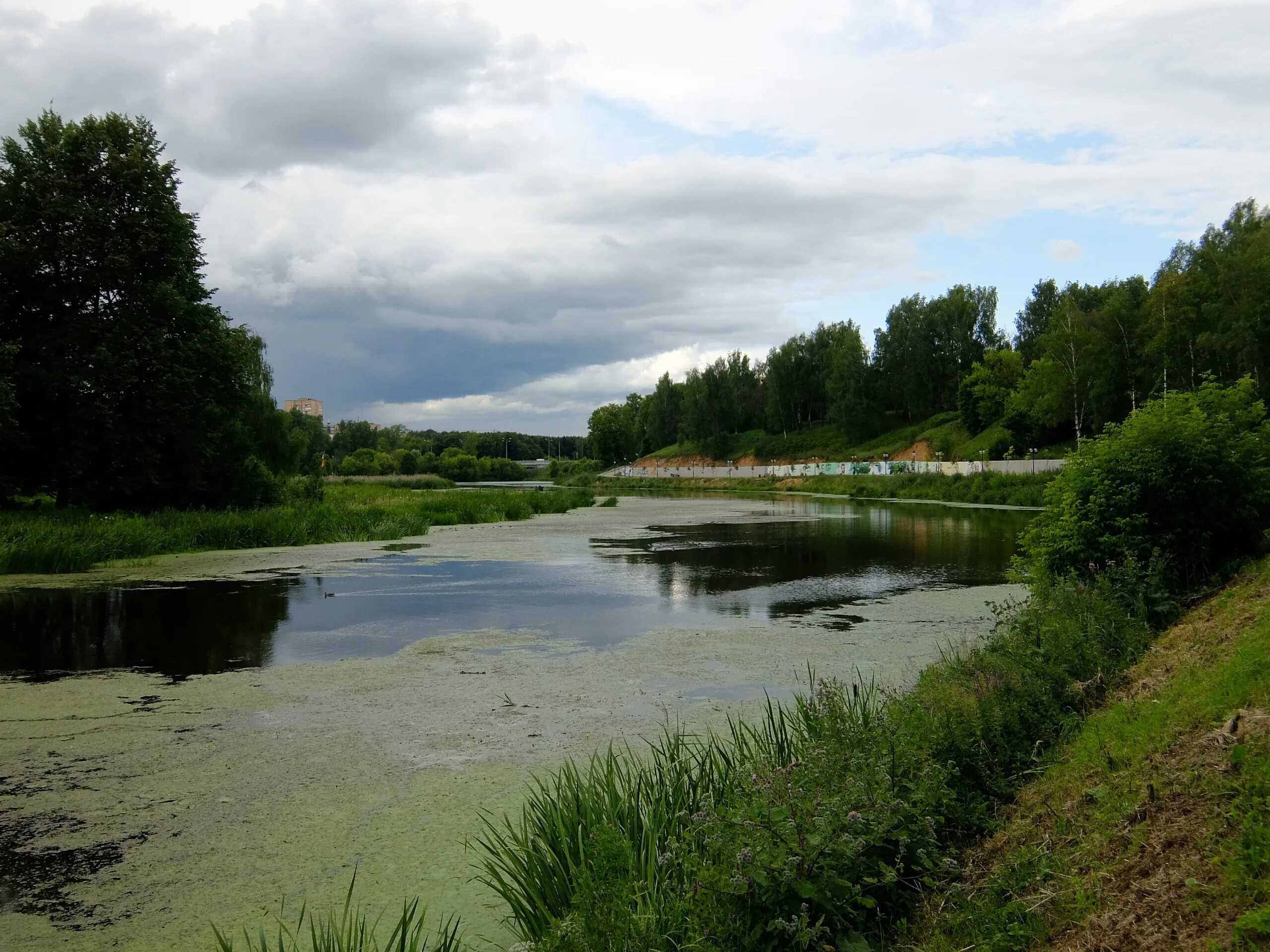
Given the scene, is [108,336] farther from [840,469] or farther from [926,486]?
[840,469]

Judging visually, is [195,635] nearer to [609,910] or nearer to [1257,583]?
[609,910]

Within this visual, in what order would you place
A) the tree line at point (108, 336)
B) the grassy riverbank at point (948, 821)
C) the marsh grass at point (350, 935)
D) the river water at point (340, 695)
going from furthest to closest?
the tree line at point (108, 336) → the river water at point (340, 695) → the marsh grass at point (350, 935) → the grassy riverbank at point (948, 821)

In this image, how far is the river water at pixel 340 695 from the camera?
183 inches

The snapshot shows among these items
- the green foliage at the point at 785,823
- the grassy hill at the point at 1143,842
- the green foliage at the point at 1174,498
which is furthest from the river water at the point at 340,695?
the grassy hill at the point at 1143,842

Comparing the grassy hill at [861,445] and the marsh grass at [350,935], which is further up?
the grassy hill at [861,445]

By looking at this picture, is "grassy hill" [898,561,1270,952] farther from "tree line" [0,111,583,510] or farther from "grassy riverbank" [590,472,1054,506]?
"grassy riverbank" [590,472,1054,506]

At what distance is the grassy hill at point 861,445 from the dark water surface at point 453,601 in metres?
40.0

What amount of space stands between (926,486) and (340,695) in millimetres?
49171

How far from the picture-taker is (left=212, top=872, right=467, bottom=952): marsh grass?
A: 340cm

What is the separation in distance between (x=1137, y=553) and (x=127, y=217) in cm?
2609

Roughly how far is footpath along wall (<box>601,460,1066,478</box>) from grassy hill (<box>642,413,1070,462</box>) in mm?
2773

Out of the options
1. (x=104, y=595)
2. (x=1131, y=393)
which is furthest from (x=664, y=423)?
(x=104, y=595)

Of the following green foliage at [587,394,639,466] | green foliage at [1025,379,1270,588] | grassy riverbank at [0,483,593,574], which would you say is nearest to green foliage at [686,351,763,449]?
green foliage at [587,394,639,466]

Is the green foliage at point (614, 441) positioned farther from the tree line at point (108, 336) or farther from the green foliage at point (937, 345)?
the tree line at point (108, 336)
